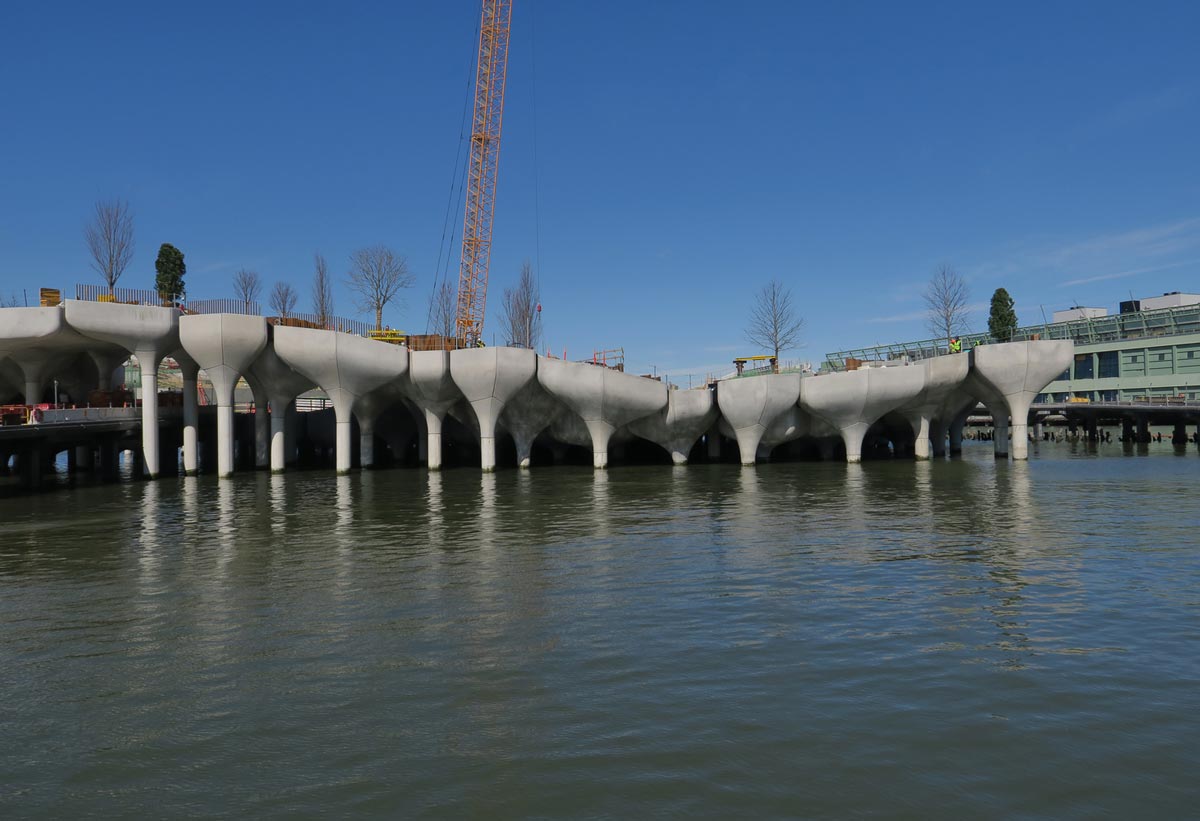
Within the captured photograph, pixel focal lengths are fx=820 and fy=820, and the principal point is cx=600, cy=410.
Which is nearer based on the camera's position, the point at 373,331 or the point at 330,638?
the point at 330,638

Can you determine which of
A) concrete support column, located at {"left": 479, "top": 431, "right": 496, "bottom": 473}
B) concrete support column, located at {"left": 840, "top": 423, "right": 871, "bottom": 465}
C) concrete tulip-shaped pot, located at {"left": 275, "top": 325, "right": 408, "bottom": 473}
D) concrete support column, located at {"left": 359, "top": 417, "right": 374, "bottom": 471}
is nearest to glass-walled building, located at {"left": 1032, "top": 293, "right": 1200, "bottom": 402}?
concrete support column, located at {"left": 840, "top": 423, "right": 871, "bottom": 465}

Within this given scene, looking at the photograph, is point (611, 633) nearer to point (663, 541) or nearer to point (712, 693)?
point (712, 693)

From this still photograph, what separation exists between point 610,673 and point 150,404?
46628mm

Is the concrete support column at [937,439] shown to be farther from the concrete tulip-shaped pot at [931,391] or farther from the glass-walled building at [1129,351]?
the glass-walled building at [1129,351]

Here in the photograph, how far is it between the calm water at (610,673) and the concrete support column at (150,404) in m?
28.2

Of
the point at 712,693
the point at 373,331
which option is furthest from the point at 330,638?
the point at 373,331

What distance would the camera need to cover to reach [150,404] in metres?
48.3

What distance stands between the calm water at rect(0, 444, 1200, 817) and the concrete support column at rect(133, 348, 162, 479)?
2820 centimetres

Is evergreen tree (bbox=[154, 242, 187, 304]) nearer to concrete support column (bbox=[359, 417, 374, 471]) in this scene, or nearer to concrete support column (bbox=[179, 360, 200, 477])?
concrete support column (bbox=[179, 360, 200, 477])

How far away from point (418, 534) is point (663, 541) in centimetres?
720

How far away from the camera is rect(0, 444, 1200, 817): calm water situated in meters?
7.11

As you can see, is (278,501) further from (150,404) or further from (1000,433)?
(1000,433)

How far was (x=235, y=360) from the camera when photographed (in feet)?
163

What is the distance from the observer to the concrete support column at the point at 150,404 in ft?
158
